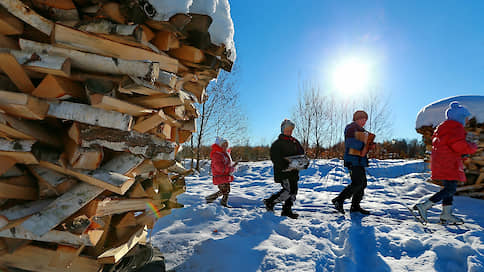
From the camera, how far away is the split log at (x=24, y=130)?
1203mm

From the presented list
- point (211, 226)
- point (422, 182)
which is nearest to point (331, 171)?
Answer: point (422, 182)

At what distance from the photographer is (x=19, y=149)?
4.09 feet

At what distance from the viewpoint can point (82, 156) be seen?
138 centimetres

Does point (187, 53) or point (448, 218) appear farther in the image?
point (448, 218)

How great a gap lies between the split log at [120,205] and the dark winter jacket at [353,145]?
126 inches

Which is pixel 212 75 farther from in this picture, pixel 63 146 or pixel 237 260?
pixel 237 260

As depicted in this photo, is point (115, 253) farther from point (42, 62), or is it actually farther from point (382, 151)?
point (382, 151)

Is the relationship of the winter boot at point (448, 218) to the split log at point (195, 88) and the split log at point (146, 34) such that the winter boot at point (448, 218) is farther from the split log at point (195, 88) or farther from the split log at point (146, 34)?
the split log at point (146, 34)

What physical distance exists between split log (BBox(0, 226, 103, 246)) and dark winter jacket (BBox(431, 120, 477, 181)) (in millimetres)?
4399

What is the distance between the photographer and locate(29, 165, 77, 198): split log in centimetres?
135

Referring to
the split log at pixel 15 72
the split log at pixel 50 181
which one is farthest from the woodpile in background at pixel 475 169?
the split log at pixel 15 72

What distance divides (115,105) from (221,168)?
3.08 meters

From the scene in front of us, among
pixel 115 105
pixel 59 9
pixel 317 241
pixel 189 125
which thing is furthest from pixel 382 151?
pixel 59 9

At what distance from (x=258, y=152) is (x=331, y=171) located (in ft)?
35.8
